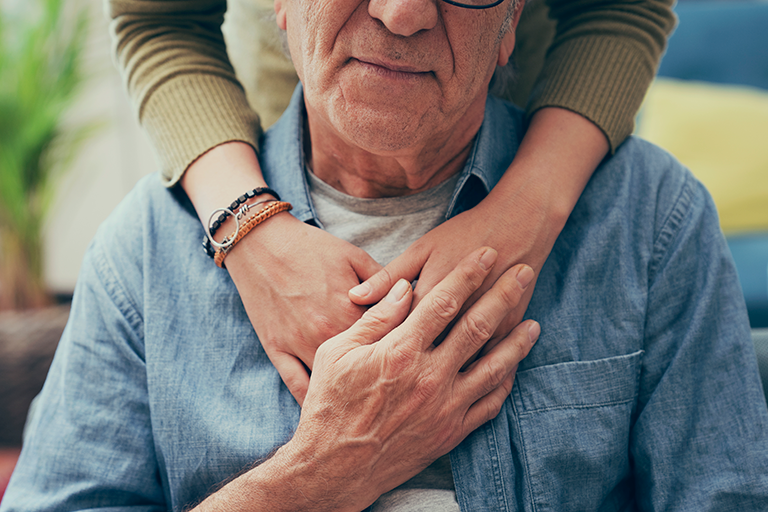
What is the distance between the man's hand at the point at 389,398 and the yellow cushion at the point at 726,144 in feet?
5.89

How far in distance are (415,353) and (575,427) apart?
0.94ft

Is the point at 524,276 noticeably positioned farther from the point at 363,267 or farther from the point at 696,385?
the point at 696,385

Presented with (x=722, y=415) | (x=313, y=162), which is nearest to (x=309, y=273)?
(x=313, y=162)

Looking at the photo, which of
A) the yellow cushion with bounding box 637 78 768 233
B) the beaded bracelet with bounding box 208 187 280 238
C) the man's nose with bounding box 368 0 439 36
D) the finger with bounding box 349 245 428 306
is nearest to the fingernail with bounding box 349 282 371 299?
the finger with bounding box 349 245 428 306

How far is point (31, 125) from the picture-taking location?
2367 millimetres

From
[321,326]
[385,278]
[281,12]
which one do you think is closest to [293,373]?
[321,326]

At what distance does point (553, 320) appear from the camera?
0.90 metres

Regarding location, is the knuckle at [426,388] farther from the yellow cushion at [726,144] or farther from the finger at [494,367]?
the yellow cushion at [726,144]

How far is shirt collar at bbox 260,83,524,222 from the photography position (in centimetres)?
97

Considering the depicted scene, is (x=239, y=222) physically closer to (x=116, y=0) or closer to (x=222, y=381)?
(x=222, y=381)

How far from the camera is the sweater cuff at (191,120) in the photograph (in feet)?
3.23

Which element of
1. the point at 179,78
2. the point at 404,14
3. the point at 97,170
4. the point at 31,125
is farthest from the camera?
the point at 97,170

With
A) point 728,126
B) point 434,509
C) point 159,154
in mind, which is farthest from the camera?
point 728,126

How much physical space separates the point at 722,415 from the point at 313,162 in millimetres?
779
